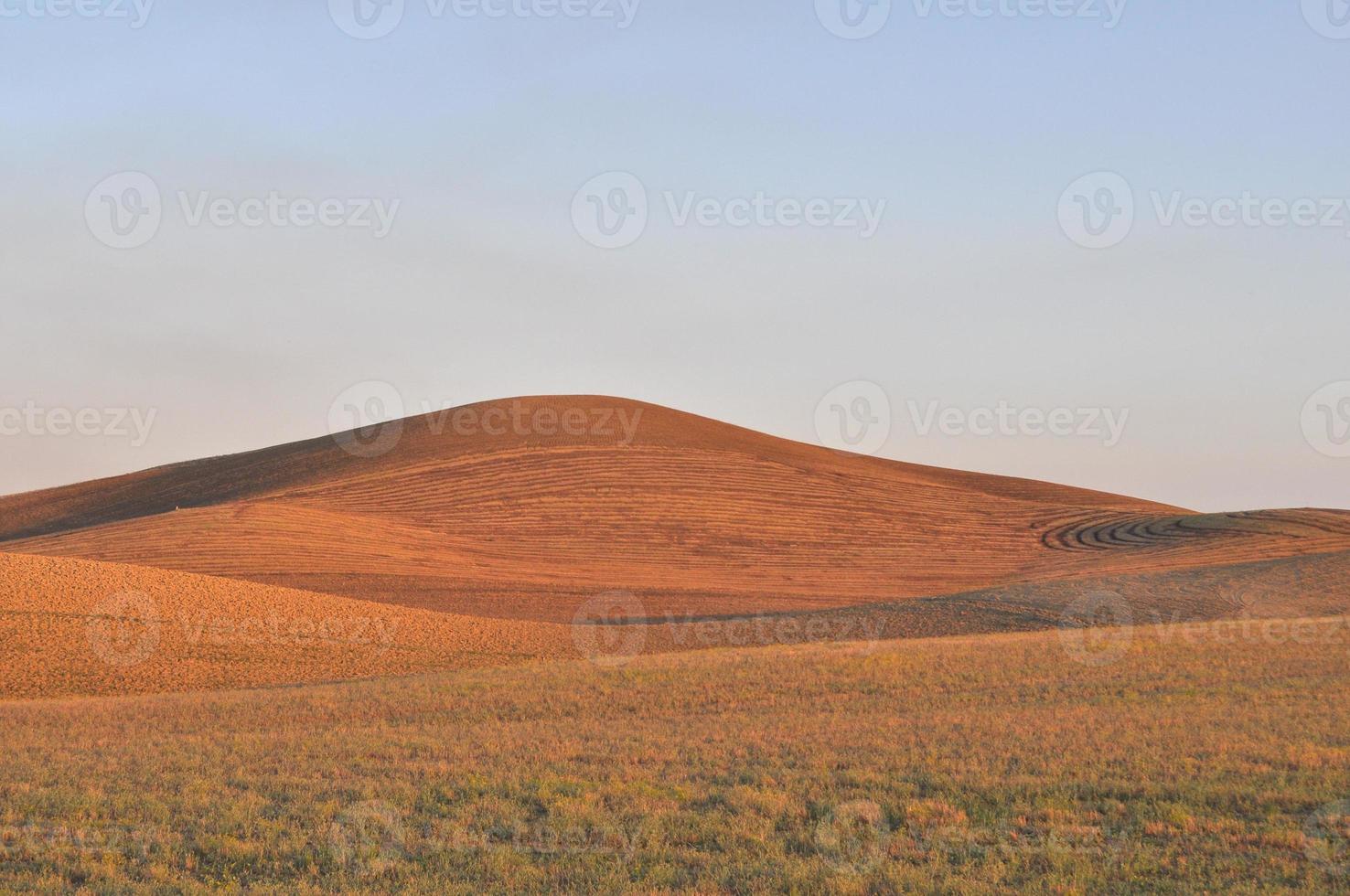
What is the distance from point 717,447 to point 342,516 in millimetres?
34806

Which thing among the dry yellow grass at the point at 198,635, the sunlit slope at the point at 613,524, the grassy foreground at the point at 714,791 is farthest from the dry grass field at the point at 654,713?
the sunlit slope at the point at 613,524

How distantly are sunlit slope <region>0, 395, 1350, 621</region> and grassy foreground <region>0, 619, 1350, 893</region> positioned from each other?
29.4 m

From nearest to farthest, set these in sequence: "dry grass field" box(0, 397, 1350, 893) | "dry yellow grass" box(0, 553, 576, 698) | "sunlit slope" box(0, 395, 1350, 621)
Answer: "dry grass field" box(0, 397, 1350, 893) → "dry yellow grass" box(0, 553, 576, 698) → "sunlit slope" box(0, 395, 1350, 621)

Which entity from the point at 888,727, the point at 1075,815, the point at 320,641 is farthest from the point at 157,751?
the point at 320,641

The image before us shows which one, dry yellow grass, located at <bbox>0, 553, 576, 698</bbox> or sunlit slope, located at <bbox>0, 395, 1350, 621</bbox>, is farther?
sunlit slope, located at <bbox>0, 395, 1350, 621</bbox>

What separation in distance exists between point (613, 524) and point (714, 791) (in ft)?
190

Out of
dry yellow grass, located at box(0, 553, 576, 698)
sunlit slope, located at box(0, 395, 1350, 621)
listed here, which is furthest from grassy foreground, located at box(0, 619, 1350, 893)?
sunlit slope, located at box(0, 395, 1350, 621)

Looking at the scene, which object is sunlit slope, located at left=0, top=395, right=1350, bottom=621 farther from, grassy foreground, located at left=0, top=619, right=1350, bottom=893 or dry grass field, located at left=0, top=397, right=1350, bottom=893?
grassy foreground, located at left=0, top=619, right=1350, bottom=893

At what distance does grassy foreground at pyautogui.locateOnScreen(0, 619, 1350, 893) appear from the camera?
30.8 feet

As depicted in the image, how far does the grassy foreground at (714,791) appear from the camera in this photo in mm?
9391

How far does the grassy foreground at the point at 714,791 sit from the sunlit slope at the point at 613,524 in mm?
29390

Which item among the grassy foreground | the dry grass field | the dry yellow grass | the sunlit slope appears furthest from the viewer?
the sunlit slope

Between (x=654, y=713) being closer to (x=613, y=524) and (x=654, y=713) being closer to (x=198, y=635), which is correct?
(x=198, y=635)

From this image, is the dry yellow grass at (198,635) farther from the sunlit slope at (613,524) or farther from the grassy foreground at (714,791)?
the grassy foreground at (714,791)
